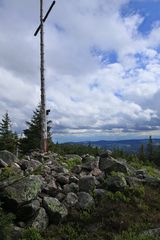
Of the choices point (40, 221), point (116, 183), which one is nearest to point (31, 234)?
point (40, 221)

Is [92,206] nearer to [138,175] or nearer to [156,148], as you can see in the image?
[138,175]

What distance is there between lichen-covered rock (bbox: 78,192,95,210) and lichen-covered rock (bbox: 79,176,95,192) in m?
0.50

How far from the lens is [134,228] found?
38.3ft

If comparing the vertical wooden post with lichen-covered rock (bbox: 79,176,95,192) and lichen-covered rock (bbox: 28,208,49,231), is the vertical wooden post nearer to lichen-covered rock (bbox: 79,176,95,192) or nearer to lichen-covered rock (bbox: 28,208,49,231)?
lichen-covered rock (bbox: 79,176,95,192)

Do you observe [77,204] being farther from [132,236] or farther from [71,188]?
[132,236]

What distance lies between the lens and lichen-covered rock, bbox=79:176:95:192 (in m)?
14.1

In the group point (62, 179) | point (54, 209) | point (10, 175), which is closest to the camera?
point (54, 209)

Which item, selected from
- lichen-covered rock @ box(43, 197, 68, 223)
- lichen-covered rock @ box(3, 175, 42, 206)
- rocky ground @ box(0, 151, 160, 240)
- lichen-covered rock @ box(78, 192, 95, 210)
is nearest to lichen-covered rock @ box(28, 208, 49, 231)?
rocky ground @ box(0, 151, 160, 240)

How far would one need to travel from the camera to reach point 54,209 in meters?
12.4

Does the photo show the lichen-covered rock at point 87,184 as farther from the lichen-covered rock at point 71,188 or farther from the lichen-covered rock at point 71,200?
the lichen-covered rock at point 71,200

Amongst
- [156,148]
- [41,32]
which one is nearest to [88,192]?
[41,32]

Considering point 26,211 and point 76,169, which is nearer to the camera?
point 26,211

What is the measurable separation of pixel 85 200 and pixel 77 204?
300mm

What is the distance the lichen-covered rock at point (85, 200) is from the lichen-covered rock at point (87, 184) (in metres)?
0.50
